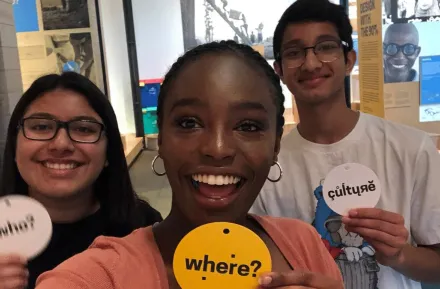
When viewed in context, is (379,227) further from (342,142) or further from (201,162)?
(201,162)

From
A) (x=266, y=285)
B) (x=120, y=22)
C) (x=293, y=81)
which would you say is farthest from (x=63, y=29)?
(x=266, y=285)

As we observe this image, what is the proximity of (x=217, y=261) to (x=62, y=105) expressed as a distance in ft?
2.99

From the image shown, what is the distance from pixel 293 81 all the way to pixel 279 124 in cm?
63

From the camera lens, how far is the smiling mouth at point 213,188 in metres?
0.75

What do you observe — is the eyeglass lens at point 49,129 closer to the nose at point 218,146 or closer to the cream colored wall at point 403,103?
the nose at point 218,146

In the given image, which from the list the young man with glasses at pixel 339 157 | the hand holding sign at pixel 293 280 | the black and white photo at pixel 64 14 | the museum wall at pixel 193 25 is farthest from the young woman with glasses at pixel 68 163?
the museum wall at pixel 193 25

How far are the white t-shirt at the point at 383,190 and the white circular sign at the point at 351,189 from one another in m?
0.21

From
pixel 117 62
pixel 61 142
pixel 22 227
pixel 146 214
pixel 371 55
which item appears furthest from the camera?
pixel 117 62

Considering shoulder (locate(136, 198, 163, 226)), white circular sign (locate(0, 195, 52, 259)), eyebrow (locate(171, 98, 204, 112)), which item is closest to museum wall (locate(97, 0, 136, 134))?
shoulder (locate(136, 198, 163, 226))

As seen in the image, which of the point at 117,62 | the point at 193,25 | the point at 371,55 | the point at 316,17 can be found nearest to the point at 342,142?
the point at 316,17

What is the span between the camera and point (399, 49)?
10.1 ft

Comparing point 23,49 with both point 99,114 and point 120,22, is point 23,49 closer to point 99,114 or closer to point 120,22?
point 120,22

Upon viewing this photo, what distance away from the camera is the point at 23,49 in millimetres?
3531

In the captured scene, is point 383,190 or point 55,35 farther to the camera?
point 55,35
